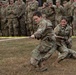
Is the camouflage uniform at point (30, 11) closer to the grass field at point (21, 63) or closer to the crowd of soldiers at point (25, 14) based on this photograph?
the crowd of soldiers at point (25, 14)

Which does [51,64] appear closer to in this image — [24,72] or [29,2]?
[24,72]

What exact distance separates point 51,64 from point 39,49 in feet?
3.46

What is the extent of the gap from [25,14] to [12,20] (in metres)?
0.84

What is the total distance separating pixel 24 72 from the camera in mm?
8945

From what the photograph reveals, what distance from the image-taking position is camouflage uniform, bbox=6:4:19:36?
60.8 feet

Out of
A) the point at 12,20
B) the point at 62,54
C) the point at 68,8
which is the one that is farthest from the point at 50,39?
the point at 12,20

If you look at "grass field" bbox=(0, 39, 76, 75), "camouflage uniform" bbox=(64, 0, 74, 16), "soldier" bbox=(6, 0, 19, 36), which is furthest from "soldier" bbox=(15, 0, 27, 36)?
"grass field" bbox=(0, 39, 76, 75)

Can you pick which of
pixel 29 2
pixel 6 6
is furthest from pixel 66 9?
pixel 6 6

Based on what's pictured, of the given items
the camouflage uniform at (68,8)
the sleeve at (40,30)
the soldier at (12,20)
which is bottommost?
the soldier at (12,20)

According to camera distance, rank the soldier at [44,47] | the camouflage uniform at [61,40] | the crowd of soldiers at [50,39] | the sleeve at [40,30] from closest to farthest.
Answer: the sleeve at [40,30], the crowd of soldiers at [50,39], the soldier at [44,47], the camouflage uniform at [61,40]

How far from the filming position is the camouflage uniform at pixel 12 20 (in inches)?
730

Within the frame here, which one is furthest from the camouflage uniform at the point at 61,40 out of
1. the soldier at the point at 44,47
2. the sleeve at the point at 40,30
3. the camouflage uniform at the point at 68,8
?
the camouflage uniform at the point at 68,8

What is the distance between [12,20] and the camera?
1919cm

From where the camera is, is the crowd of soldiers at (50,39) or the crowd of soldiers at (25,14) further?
the crowd of soldiers at (25,14)
